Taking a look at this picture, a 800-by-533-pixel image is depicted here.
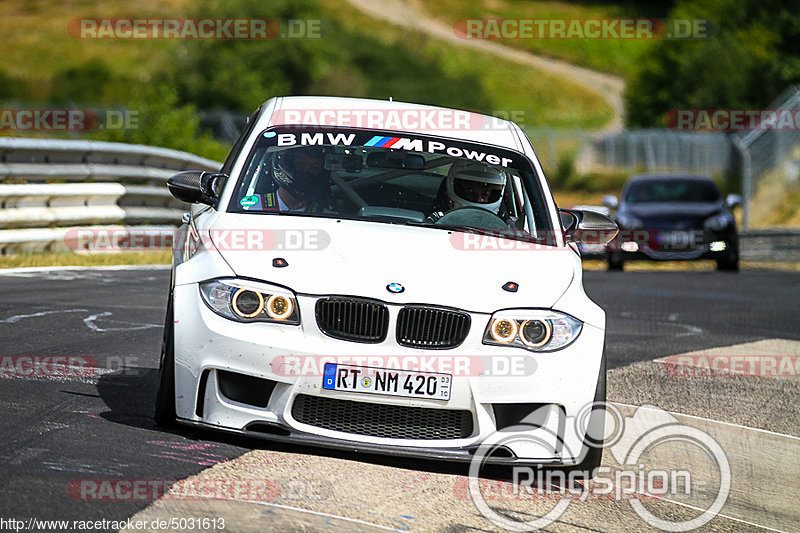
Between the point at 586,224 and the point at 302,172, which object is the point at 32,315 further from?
the point at 586,224

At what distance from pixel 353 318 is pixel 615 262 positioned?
1466 centimetres

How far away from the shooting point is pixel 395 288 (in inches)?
199

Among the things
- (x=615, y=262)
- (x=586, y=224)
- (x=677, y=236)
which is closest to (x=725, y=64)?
(x=677, y=236)

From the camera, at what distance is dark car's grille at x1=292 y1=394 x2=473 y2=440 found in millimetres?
5012

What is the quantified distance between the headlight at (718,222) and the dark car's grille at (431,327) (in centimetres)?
1480

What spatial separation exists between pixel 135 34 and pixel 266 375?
82416 millimetres

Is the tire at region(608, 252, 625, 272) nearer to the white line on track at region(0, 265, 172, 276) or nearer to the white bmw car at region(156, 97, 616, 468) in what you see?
the white line on track at region(0, 265, 172, 276)

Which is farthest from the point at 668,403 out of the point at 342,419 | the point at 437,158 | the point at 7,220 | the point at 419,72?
the point at 419,72

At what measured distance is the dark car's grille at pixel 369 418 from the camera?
16.4ft

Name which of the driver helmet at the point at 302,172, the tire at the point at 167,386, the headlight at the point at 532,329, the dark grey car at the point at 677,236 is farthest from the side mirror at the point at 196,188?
the dark grey car at the point at 677,236

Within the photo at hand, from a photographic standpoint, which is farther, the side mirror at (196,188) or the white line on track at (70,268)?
the white line on track at (70,268)

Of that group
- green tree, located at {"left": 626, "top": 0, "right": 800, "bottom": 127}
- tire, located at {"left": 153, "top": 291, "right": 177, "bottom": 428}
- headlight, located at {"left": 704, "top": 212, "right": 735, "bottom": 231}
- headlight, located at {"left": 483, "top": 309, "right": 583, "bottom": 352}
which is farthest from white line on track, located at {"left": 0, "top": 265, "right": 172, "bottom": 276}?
green tree, located at {"left": 626, "top": 0, "right": 800, "bottom": 127}

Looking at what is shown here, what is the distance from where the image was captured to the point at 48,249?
1328 centimetres

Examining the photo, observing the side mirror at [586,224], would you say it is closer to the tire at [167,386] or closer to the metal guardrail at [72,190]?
the tire at [167,386]
